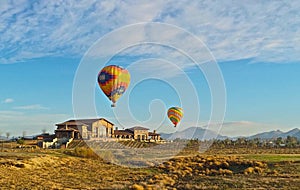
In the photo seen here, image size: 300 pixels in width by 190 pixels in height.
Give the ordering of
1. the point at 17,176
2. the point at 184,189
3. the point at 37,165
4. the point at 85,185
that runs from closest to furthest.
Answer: the point at 184,189
the point at 85,185
the point at 17,176
the point at 37,165

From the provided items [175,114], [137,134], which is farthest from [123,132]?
[175,114]

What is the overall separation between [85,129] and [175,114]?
21266 millimetres

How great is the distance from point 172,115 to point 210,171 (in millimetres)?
45737

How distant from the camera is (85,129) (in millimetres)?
88625

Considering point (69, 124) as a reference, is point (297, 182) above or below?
below

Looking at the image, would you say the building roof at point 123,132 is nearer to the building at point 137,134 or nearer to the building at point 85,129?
the building at point 137,134

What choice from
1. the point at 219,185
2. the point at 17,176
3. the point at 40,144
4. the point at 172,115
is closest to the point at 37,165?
the point at 17,176

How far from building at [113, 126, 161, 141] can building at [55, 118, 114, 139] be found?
1142 centimetres

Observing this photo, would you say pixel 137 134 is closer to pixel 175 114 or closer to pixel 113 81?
pixel 175 114

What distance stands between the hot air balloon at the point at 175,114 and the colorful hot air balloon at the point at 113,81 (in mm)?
33934

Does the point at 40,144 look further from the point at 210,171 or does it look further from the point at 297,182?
the point at 297,182

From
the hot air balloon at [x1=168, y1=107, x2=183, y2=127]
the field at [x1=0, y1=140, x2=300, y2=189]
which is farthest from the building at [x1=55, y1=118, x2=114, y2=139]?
the field at [x1=0, y1=140, x2=300, y2=189]

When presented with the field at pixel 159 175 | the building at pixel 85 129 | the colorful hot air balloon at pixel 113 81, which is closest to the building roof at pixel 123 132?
the building at pixel 85 129

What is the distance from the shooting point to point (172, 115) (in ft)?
280
